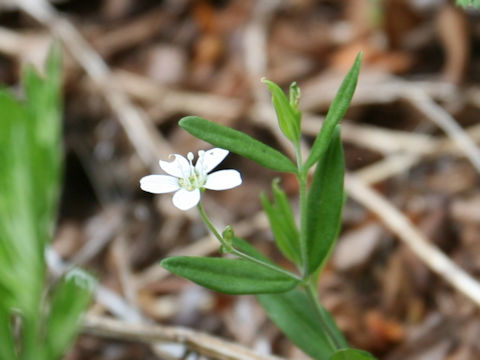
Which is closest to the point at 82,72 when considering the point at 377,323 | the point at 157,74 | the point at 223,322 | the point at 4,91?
the point at 157,74

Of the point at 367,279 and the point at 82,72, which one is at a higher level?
the point at 82,72

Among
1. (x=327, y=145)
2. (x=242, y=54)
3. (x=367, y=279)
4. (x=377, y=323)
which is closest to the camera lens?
(x=327, y=145)

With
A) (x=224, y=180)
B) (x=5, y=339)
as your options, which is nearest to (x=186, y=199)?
(x=224, y=180)

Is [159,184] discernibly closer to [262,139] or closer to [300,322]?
[300,322]

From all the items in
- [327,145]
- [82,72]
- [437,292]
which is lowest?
[437,292]

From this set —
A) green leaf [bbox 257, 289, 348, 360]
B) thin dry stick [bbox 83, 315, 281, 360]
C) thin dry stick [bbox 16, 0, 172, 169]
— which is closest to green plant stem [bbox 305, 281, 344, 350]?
green leaf [bbox 257, 289, 348, 360]

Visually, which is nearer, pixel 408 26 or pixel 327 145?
pixel 327 145

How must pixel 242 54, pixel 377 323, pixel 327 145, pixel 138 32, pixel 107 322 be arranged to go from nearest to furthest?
pixel 327 145, pixel 107 322, pixel 377 323, pixel 242 54, pixel 138 32

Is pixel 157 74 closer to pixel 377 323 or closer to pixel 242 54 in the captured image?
pixel 242 54
